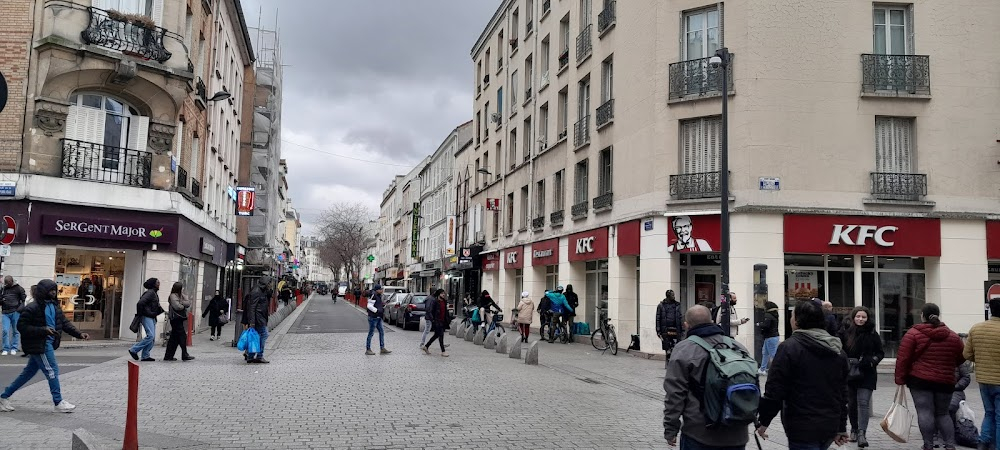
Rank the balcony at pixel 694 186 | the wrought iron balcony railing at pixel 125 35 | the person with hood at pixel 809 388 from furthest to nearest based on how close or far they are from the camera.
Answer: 1. the balcony at pixel 694 186
2. the wrought iron balcony railing at pixel 125 35
3. the person with hood at pixel 809 388

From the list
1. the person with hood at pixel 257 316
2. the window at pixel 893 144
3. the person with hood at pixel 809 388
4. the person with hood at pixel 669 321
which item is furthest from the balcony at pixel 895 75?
the person with hood at pixel 809 388

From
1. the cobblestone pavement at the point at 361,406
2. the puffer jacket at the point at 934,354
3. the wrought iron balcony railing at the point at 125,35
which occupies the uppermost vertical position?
the wrought iron balcony railing at the point at 125,35

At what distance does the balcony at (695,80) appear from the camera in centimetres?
1847

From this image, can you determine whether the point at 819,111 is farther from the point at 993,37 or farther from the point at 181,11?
the point at 181,11

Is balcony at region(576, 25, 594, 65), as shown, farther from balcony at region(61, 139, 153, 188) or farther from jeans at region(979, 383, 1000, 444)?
jeans at region(979, 383, 1000, 444)

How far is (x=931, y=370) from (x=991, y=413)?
2.30 ft

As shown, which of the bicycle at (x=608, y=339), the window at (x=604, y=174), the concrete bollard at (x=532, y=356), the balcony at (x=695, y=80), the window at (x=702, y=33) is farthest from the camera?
the window at (x=604, y=174)

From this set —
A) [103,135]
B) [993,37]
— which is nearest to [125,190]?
[103,135]

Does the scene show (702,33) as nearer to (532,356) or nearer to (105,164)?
(532,356)

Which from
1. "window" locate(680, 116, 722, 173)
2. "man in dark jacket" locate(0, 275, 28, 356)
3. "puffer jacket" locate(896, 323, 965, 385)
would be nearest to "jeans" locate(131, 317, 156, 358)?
"man in dark jacket" locate(0, 275, 28, 356)

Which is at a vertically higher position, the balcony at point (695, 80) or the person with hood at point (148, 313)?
the balcony at point (695, 80)

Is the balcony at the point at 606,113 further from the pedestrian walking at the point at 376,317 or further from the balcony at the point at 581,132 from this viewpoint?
the pedestrian walking at the point at 376,317

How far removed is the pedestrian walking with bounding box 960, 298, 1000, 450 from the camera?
7297 mm

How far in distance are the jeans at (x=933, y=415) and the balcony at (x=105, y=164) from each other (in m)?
18.2
